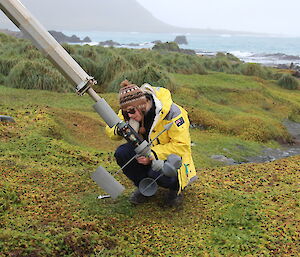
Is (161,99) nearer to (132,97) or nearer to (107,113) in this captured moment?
(132,97)

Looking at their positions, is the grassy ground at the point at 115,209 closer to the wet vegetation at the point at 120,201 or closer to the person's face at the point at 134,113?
the wet vegetation at the point at 120,201

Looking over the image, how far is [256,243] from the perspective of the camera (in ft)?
17.8

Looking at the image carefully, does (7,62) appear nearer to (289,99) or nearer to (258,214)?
(289,99)

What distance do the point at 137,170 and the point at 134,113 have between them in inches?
42.8

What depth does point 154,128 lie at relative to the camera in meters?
5.65

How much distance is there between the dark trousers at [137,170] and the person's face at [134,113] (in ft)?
2.26

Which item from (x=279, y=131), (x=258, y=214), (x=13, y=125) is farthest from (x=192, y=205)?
(x=279, y=131)

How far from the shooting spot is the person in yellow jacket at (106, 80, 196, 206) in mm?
5230

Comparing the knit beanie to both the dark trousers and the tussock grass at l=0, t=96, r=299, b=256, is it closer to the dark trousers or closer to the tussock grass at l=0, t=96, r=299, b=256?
the dark trousers

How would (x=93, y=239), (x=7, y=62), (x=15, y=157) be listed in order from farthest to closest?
1. (x=7, y=62)
2. (x=15, y=157)
3. (x=93, y=239)

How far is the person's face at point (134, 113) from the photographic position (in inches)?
207

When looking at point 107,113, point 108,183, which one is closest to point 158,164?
point 108,183

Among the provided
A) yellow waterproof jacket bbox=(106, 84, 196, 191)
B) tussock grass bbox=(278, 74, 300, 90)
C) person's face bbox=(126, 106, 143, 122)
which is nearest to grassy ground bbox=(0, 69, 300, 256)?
yellow waterproof jacket bbox=(106, 84, 196, 191)

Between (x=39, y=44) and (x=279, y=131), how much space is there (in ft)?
44.4
